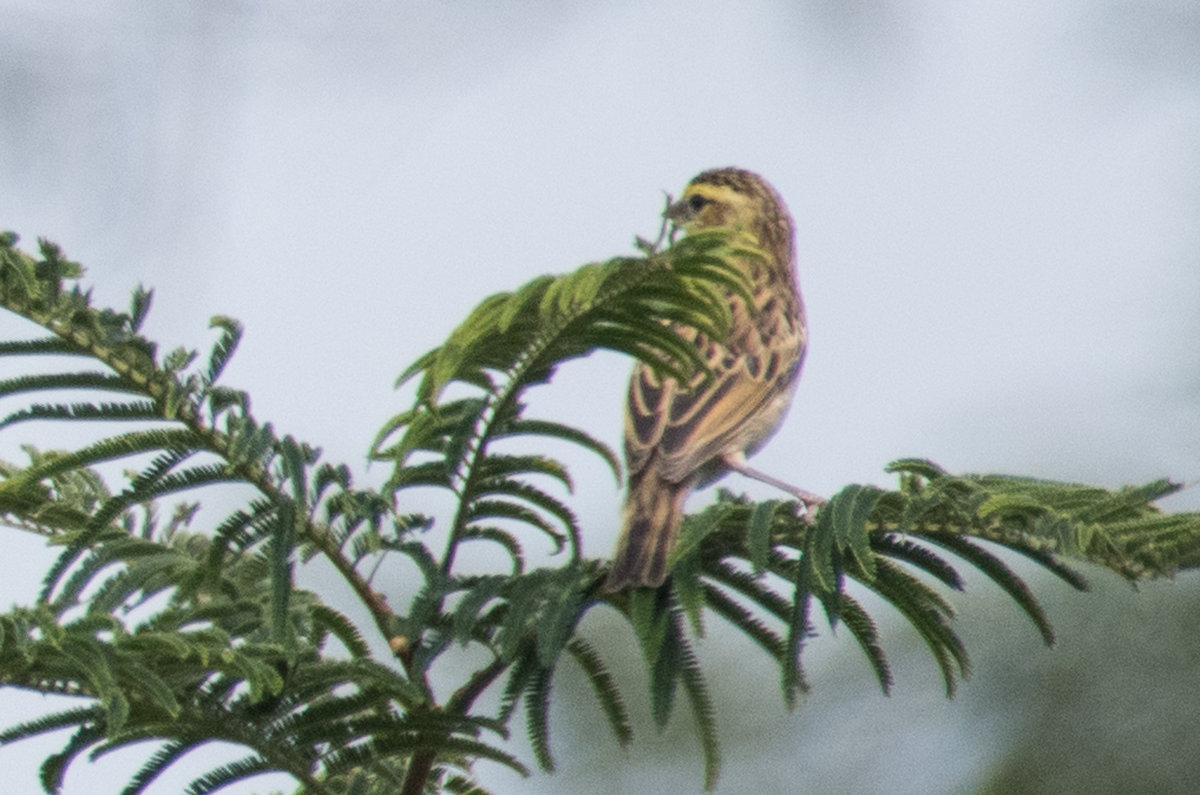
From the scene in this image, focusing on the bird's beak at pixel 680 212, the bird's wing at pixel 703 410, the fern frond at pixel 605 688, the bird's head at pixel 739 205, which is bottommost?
the fern frond at pixel 605 688

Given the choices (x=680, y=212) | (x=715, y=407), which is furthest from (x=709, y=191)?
(x=715, y=407)

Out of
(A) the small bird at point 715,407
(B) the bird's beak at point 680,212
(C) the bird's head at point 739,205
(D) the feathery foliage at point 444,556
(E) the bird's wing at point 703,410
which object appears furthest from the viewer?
(C) the bird's head at point 739,205

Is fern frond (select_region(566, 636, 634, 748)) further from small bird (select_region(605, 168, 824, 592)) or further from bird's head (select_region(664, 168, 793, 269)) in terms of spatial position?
bird's head (select_region(664, 168, 793, 269))

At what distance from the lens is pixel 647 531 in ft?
11.2

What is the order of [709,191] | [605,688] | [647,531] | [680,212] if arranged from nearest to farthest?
[605,688]
[647,531]
[680,212]
[709,191]

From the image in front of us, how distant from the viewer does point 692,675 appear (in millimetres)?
2885

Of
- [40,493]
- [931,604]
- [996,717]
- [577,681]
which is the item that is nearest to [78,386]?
[40,493]

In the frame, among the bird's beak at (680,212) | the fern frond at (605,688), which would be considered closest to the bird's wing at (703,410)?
the bird's beak at (680,212)

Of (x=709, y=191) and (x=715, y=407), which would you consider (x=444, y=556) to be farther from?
(x=709, y=191)

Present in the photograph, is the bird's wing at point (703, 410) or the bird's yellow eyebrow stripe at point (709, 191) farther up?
the bird's yellow eyebrow stripe at point (709, 191)

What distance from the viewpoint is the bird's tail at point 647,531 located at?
9.87ft

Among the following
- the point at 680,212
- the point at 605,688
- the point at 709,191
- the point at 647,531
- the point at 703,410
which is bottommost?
the point at 605,688

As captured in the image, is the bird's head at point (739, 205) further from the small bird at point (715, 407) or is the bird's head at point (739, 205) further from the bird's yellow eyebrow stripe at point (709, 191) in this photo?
the small bird at point (715, 407)

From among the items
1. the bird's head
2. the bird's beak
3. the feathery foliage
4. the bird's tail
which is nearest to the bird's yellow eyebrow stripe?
the bird's head
